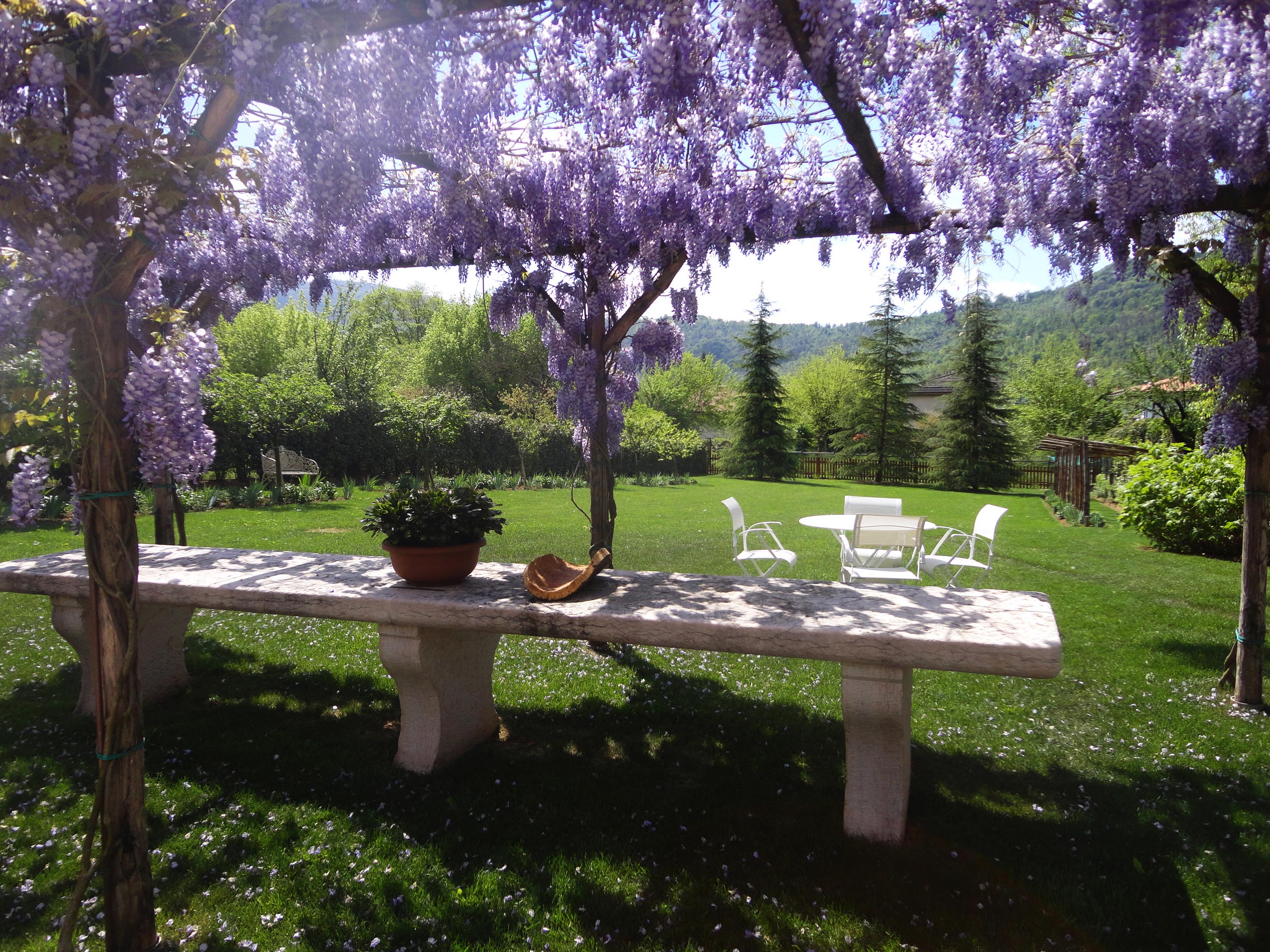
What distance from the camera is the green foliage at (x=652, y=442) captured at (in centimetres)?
2184

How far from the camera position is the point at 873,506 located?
661cm

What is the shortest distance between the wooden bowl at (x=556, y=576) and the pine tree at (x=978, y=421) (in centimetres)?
2148

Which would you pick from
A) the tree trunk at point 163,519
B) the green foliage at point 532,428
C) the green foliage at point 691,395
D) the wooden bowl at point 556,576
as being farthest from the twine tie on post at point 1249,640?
the green foliage at point 691,395

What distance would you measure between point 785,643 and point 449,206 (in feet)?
11.8

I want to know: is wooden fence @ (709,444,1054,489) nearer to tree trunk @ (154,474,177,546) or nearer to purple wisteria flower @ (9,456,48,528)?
tree trunk @ (154,474,177,546)

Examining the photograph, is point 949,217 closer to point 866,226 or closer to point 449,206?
point 866,226

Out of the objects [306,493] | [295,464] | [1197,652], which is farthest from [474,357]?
[1197,652]

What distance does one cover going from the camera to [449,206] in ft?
15.2

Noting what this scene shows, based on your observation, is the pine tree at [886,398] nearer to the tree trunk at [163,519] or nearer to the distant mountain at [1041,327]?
Answer: the distant mountain at [1041,327]

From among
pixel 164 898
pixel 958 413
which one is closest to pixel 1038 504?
pixel 958 413

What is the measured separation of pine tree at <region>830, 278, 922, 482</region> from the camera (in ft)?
80.7

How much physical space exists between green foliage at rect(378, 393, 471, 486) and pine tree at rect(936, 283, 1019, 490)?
49.0ft

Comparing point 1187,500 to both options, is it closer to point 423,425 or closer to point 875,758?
point 875,758

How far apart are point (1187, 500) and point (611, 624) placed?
358 inches
